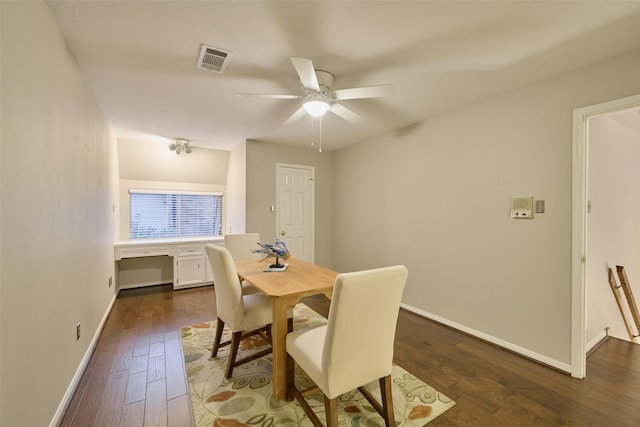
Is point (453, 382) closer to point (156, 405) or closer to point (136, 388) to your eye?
point (156, 405)

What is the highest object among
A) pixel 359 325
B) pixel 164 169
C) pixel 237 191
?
pixel 164 169

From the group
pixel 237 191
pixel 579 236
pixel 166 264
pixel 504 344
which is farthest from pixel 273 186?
pixel 579 236

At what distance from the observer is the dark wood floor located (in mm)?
1681

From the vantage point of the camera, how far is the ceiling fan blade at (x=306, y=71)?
1.62m

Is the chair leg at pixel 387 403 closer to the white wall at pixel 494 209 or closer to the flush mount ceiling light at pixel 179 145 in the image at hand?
the white wall at pixel 494 209

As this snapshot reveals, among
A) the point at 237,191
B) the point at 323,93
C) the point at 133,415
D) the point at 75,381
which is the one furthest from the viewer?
the point at 237,191

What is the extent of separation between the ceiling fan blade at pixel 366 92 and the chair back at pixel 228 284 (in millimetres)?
1509

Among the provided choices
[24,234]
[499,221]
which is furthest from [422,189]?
[24,234]

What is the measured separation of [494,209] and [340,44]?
2151 mm

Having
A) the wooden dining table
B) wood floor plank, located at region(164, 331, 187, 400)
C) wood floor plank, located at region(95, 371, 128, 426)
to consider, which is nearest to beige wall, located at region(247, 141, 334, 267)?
wood floor plank, located at region(164, 331, 187, 400)

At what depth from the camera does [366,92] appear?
2023 mm

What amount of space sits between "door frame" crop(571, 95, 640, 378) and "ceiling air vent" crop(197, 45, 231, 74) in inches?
112

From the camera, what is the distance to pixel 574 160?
2121 mm

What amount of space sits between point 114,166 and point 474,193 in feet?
16.0
